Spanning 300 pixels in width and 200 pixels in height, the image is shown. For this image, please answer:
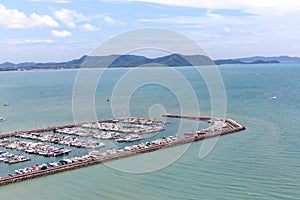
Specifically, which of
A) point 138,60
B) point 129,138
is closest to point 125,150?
point 129,138

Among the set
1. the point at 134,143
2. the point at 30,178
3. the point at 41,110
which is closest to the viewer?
the point at 30,178

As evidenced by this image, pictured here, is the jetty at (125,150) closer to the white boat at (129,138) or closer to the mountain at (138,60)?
the white boat at (129,138)

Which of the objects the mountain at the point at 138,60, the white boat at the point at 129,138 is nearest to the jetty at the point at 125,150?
the white boat at the point at 129,138

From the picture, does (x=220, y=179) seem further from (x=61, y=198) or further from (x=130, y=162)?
(x=61, y=198)

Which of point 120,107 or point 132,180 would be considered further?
point 120,107

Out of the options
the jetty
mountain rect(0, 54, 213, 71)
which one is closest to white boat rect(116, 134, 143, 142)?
the jetty

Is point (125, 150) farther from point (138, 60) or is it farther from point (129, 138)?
point (138, 60)

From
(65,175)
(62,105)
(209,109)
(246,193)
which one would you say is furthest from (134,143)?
(62,105)

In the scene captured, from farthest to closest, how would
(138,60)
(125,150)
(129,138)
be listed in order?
(138,60) < (129,138) < (125,150)
